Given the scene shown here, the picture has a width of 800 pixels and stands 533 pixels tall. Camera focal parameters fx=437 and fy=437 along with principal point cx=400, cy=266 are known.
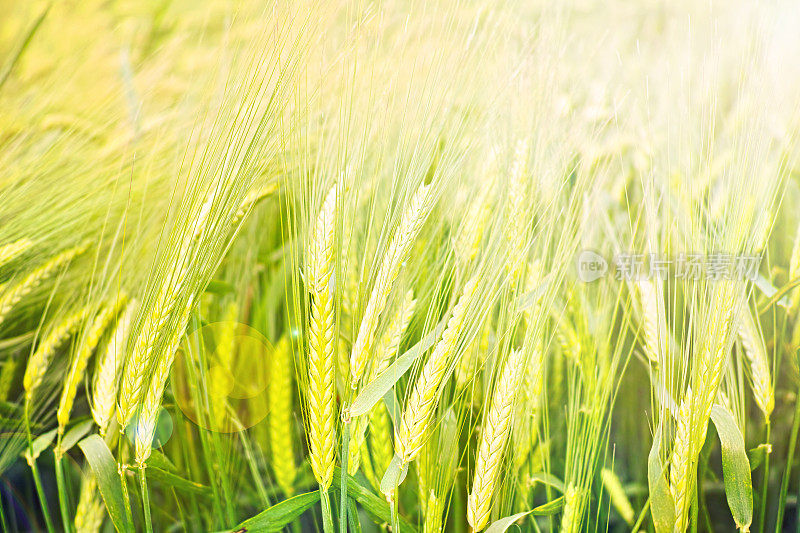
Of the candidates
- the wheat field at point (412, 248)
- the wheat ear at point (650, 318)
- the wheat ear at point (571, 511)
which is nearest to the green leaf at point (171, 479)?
the wheat field at point (412, 248)

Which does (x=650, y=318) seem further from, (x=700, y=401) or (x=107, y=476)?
(x=107, y=476)

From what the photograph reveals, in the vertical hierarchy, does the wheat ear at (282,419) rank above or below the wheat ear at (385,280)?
below

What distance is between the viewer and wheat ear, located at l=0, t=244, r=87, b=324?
0.41 m

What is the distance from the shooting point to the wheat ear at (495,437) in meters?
0.32

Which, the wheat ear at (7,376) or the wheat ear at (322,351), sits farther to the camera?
the wheat ear at (7,376)

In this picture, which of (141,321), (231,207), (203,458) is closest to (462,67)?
(231,207)

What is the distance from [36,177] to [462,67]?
16.7 inches

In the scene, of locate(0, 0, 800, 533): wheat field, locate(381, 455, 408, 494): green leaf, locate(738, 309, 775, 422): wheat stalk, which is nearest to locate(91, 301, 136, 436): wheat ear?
locate(0, 0, 800, 533): wheat field

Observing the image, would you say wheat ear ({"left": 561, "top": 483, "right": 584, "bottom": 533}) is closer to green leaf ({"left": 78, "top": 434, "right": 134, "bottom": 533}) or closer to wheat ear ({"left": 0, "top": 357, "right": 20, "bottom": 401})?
green leaf ({"left": 78, "top": 434, "right": 134, "bottom": 533})

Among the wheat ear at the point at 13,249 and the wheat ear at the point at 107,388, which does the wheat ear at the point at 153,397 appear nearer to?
the wheat ear at the point at 107,388

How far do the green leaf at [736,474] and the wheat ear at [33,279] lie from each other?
623mm

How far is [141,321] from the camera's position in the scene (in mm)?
317

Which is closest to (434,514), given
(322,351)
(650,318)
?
(322,351)

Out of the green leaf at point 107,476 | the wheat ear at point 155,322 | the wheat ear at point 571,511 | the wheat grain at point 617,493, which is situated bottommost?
the wheat grain at point 617,493
